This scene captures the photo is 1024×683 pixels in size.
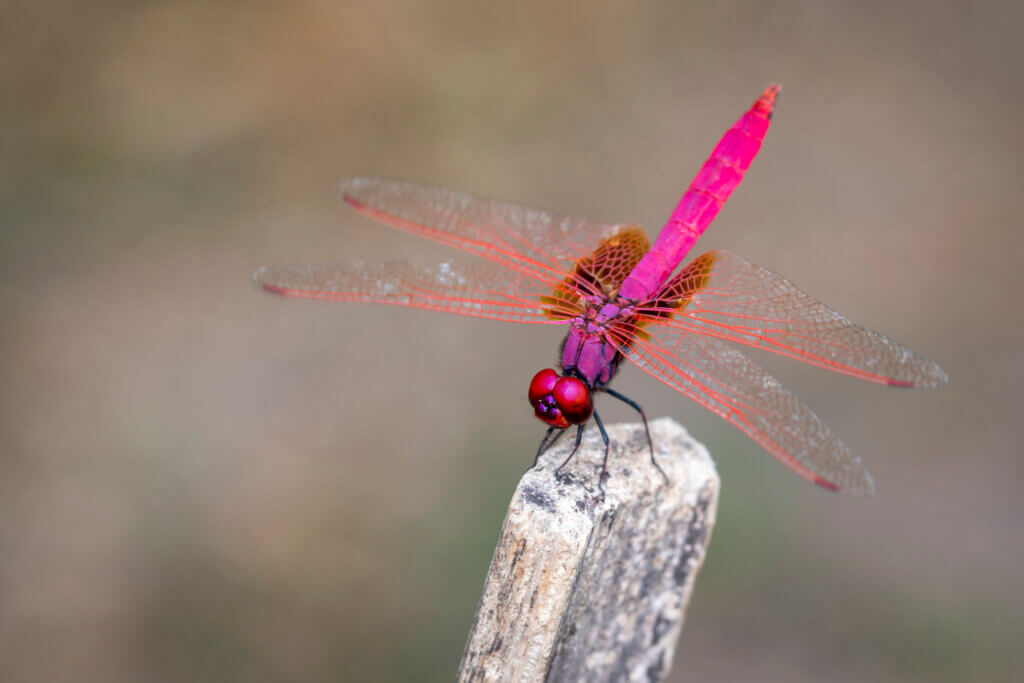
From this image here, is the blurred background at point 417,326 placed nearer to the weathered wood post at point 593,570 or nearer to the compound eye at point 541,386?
the compound eye at point 541,386

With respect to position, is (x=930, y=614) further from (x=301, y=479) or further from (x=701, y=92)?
(x=701, y=92)

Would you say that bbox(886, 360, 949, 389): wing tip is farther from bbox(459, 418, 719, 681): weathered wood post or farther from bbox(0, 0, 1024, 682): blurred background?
bbox(0, 0, 1024, 682): blurred background

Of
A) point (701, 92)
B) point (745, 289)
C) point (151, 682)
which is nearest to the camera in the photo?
point (745, 289)

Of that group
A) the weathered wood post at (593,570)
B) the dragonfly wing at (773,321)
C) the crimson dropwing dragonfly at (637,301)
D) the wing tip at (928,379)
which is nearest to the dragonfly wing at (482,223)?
the crimson dropwing dragonfly at (637,301)

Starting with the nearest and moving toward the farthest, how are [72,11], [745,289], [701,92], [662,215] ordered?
1. [745,289]
2. [72,11]
3. [662,215]
4. [701,92]

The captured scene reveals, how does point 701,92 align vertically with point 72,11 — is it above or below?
above

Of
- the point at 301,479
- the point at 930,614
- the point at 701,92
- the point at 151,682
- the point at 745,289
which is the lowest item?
the point at 151,682

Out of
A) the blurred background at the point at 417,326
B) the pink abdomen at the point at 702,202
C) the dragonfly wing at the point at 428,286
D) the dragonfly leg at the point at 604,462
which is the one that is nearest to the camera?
the dragonfly leg at the point at 604,462

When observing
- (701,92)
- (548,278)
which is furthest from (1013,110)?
(548,278)

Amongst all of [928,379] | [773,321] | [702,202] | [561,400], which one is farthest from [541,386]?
[928,379]
